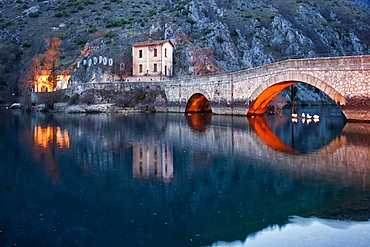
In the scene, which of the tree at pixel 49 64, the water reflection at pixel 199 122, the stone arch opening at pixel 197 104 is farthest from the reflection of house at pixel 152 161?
the tree at pixel 49 64

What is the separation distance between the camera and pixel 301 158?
1159 cm

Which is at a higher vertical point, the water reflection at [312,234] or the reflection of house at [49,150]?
the reflection of house at [49,150]

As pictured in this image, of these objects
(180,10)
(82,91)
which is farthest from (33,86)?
(180,10)

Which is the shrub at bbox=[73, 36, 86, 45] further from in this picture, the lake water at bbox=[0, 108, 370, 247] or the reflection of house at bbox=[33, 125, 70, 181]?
the lake water at bbox=[0, 108, 370, 247]

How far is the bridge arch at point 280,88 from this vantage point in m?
22.4

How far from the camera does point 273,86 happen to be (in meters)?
27.3

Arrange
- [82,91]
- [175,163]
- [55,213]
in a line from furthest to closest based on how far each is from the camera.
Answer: [82,91], [175,163], [55,213]

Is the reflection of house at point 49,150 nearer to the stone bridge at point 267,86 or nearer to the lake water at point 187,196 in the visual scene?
the lake water at point 187,196

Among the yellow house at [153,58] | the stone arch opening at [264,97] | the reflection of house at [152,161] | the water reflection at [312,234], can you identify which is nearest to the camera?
the water reflection at [312,234]

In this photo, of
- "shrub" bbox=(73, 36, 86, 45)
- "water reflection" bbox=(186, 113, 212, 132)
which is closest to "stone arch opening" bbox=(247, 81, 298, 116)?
"water reflection" bbox=(186, 113, 212, 132)

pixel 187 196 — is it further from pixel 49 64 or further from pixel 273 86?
pixel 49 64

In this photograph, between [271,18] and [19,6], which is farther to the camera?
[19,6]

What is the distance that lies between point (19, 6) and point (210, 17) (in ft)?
250

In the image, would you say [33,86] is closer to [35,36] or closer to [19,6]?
[35,36]
